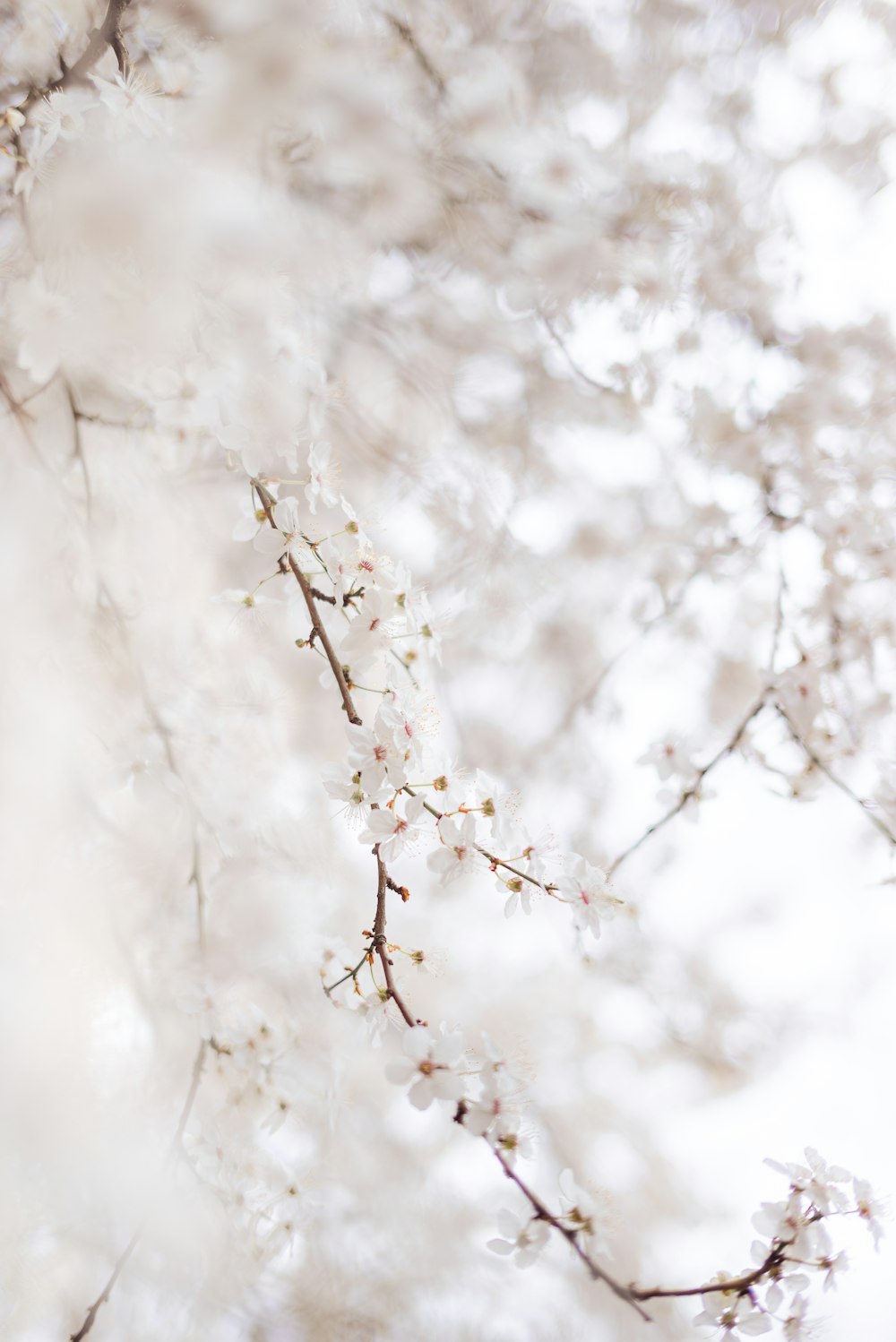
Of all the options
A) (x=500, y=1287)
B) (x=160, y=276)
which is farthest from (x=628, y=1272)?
(x=160, y=276)

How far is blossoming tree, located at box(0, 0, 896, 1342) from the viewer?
1.31ft

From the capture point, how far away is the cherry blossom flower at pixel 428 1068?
302 mm

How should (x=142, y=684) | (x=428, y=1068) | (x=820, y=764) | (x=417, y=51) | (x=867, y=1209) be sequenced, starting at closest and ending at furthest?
1. (x=428, y=1068)
2. (x=867, y=1209)
3. (x=142, y=684)
4. (x=417, y=51)
5. (x=820, y=764)

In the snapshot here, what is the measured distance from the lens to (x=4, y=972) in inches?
20.0

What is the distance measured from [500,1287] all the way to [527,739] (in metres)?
0.57

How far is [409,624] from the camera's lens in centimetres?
38

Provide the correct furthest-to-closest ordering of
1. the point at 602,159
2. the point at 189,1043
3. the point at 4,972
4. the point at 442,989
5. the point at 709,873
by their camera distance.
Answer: the point at 709,873 < the point at 442,989 < the point at 602,159 < the point at 189,1043 < the point at 4,972

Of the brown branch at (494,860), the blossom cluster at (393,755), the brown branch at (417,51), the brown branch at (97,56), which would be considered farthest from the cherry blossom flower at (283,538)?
the brown branch at (417,51)

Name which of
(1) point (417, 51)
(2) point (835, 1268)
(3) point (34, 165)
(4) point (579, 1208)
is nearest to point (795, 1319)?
(2) point (835, 1268)

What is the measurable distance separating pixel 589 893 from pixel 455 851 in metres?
0.08

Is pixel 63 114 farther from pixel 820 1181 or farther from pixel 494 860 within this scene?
pixel 820 1181

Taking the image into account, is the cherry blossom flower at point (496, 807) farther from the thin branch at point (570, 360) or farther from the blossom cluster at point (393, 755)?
the thin branch at point (570, 360)

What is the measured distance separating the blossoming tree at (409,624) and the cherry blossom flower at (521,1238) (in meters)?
0.02

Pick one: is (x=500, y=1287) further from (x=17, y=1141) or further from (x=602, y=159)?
(x=602, y=159)
